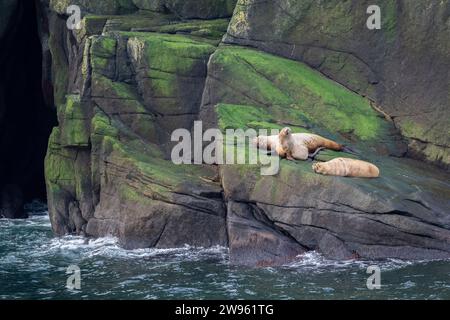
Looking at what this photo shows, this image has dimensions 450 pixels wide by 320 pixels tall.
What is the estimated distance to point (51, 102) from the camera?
35656mm

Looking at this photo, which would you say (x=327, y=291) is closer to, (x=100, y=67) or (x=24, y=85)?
(x=100, y=67)

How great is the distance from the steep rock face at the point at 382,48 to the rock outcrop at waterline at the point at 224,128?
2.9 inches

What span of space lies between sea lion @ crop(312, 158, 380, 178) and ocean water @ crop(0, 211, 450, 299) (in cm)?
232

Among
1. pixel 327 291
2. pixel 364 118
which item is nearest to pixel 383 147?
pixel 364 118

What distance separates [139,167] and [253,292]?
7.17 meters

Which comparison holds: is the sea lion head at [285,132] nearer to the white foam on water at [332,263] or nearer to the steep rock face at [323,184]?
the steep rock face at [323,184]

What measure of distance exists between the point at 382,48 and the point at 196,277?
34.8 feet

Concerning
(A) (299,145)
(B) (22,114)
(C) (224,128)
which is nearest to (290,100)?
(C) (224,128)

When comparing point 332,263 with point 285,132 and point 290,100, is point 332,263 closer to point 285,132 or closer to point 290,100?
point 285,132

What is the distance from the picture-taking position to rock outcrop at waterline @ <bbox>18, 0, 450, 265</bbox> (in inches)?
869

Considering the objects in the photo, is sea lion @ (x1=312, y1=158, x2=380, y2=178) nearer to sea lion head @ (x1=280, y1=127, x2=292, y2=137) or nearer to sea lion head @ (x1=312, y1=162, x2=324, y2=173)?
sea lion head @ (x1=312, y1=162, x2=324, y2=173)

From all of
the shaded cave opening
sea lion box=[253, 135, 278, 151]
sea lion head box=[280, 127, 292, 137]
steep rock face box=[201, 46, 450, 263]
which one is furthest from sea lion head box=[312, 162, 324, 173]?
the shaded cave opening

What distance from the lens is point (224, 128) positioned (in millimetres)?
24609

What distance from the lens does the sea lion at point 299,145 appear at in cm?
2341
